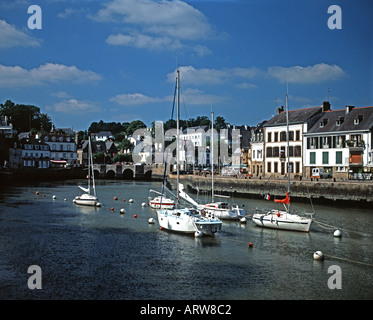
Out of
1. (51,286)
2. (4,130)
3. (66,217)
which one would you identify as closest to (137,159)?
(4,130)

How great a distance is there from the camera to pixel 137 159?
148 m

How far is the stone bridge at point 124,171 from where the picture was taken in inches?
4742

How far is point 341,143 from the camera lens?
6100 cm

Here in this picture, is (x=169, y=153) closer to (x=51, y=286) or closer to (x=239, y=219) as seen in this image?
(x=239, y=219)

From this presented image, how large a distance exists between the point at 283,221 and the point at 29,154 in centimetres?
10238

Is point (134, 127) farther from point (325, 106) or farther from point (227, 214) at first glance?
point (227, 214)

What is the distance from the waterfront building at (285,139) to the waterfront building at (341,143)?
1260 millimetres

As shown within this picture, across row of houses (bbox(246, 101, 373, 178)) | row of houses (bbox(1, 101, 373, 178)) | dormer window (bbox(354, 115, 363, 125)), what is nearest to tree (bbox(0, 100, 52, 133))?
row of houses (bbox(1, 101, 373, 178))

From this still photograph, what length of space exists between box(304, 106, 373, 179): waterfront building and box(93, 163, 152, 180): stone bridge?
207ft

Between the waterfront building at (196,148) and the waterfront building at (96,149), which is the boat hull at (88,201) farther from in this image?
the waterfront building at (96,149)

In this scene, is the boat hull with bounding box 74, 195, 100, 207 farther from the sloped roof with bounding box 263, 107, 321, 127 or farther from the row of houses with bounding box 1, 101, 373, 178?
the sloped roof with bounding box 263, 107, 321, 127

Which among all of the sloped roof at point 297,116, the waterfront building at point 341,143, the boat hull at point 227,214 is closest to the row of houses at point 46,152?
the sloped roof at point 297,116

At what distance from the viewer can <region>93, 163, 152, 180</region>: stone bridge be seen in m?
120
